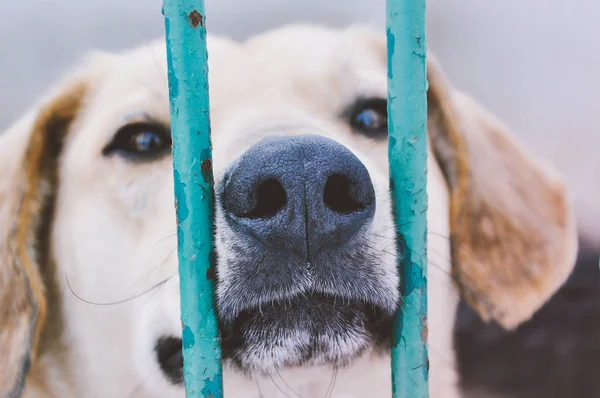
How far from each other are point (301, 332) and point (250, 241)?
0.69 feet

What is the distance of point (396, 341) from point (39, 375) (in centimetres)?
116

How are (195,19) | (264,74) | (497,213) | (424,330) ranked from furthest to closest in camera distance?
1. (497,213)
2. (264,74)
3. (424,330)
4. (195,19)

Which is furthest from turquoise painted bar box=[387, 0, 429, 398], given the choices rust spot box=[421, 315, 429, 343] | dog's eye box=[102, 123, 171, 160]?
dog's eye box=[102, 123, 171, 160]

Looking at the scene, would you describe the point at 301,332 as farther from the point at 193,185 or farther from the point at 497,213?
the point at 497,213

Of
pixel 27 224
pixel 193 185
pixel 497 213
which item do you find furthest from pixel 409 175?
pixel 27 224

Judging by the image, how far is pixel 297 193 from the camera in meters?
0.98

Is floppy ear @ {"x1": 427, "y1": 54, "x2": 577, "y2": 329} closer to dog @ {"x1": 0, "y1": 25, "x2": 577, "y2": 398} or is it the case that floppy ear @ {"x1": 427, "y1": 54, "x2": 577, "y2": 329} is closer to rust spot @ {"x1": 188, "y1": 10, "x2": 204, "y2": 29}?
dog @ {"x1": 0, "y1": 25, "x2": 577, "y2": 398}

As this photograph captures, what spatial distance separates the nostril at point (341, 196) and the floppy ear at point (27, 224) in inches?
37.6

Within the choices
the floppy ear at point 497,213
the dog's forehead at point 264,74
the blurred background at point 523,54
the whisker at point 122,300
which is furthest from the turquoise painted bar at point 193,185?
the floppy ear at point 497,213

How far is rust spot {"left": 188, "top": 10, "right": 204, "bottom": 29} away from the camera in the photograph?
0.91 metres

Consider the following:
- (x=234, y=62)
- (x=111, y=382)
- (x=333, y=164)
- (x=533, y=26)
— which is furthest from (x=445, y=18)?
(x=111, y=382)

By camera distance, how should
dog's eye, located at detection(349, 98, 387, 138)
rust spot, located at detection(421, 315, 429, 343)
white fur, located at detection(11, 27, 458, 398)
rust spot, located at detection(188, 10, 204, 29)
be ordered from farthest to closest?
dog's eye, located at detection(349, 98, 387, 138), white fur, located at detection(11, 27, 458, 398), rust spot, located at detection(421, 315, 429, 343), rust spot, located at detection(188, 10, 204, 29)

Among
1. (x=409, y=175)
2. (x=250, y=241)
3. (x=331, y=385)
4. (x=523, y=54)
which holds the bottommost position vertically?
(x=331, y=385)

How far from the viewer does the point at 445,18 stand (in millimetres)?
1935
